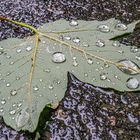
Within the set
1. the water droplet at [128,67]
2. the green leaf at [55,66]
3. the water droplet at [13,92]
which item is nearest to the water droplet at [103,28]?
the green leaf at [55,66]

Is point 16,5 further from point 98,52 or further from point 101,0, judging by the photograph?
point 98,52

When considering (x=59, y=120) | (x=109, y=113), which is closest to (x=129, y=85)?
(x=109, y=113)

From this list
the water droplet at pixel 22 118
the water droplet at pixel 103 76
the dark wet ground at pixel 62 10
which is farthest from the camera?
the dark wet ground at pixel 62 10

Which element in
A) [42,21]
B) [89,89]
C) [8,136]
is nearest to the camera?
[8,136]

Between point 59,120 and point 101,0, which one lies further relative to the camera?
point 101,0

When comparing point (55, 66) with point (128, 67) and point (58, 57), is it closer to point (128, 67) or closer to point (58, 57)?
point (58, 57)

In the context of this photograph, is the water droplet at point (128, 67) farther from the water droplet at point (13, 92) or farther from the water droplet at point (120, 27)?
the water droplet at point (13, 92)
